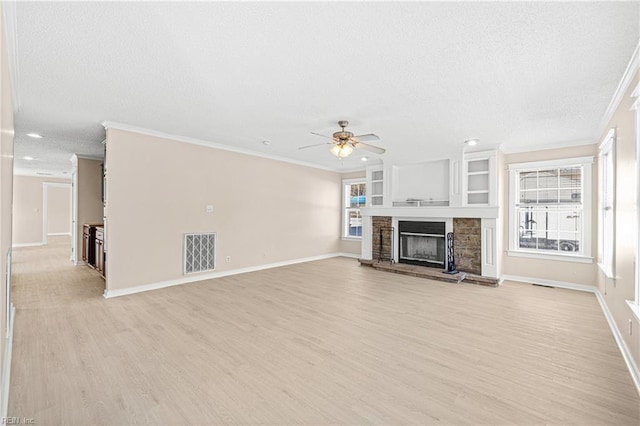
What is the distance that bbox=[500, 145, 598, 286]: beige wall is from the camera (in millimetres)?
4961

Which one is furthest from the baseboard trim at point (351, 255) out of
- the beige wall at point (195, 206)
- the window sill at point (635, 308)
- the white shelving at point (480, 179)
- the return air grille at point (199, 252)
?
the window sill at point (635, 308)

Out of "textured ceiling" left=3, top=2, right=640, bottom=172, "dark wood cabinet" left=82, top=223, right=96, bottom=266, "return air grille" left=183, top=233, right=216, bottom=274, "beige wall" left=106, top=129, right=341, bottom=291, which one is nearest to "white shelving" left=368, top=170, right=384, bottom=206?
"beige wall" left=106, top=129, right=341, bottom=291

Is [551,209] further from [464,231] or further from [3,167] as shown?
[3,167]

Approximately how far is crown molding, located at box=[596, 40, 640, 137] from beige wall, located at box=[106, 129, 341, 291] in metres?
5.59

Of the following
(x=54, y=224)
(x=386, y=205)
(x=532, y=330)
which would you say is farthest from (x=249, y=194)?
(x=54, y=224)

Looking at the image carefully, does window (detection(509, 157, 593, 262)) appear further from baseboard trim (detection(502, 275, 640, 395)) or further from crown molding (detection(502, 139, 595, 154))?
baseboard trim (detection(502, 275, 640, 395))

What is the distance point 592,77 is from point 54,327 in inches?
240

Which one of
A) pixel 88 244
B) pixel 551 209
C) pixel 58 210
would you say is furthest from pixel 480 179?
pixel 58 210

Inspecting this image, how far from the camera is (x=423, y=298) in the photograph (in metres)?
4.49

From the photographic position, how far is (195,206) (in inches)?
211

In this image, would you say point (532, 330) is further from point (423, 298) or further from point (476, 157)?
point (476, 157)

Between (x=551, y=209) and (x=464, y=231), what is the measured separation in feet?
4.98

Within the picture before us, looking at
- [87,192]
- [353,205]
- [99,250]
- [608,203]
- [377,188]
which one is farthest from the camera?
[353,205]

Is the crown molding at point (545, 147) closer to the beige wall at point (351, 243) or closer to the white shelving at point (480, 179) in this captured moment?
the white shelving at point (480, 179)
